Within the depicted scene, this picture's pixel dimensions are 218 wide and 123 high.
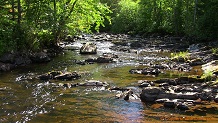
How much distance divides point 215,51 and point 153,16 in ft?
130

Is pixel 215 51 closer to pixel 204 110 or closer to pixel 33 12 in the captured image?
pixel 204 110

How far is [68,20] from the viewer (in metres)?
35.9

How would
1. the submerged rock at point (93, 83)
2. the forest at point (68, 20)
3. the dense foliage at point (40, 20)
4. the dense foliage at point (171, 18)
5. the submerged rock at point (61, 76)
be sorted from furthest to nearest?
the dense foliage at point (171, 18) < the forest at point (68, 20) < the dense foliage at point (40, 20) < the submerged rock at point (61, 76) < the submerged rock at point (93, 83)

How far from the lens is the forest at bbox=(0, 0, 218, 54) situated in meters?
27.7

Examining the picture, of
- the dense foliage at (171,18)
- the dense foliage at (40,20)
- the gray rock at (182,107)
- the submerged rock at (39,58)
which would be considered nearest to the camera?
the gray rock at (182,107)

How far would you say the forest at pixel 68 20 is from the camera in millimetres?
27719

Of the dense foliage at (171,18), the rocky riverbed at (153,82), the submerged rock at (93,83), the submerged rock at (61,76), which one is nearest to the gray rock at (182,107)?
the rocky riverbed at (153,82)

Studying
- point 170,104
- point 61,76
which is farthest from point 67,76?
point 170,104

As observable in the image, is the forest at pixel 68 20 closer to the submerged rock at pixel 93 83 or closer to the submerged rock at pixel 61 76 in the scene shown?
the submerged rock at pixel 61 76

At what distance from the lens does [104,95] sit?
1656cm

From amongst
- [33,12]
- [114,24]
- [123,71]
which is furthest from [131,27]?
[123,71]

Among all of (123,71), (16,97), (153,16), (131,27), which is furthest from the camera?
(131,27)

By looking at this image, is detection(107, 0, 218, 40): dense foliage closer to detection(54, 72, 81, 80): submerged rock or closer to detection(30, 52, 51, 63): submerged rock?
detection(30, 52, 51, 63): submerged rock

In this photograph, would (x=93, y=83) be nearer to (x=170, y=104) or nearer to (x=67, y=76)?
(x=67, y=76)
